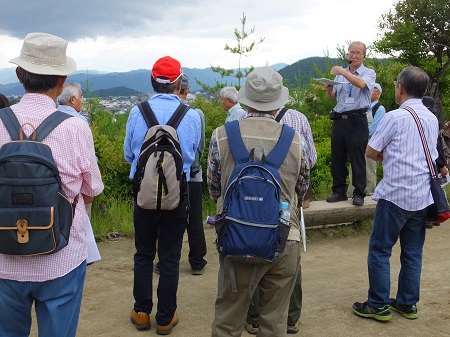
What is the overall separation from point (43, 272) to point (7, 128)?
0.68m

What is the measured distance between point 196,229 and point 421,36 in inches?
693

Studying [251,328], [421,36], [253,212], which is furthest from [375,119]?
[421,36]

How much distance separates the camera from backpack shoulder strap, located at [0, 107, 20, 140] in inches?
96.0

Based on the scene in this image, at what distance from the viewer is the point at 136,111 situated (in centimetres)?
409

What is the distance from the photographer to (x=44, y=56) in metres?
2.56

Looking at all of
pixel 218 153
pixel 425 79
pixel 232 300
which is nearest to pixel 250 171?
pixel 218 153

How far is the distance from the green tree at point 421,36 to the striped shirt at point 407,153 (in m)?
A: 16.6

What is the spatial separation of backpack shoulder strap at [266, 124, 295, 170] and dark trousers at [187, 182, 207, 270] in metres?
2.50

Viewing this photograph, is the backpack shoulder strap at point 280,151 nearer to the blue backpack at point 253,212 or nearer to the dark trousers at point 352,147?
the blue backpack at point 253,212

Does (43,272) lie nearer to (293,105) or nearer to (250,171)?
(250,171)

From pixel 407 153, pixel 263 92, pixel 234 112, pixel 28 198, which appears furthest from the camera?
pixel 234 112

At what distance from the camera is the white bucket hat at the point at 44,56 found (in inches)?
99.6

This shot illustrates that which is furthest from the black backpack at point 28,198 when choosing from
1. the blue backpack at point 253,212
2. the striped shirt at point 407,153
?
the striped shirt at point 407,153

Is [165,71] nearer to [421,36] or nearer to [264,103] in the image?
[264,103]
